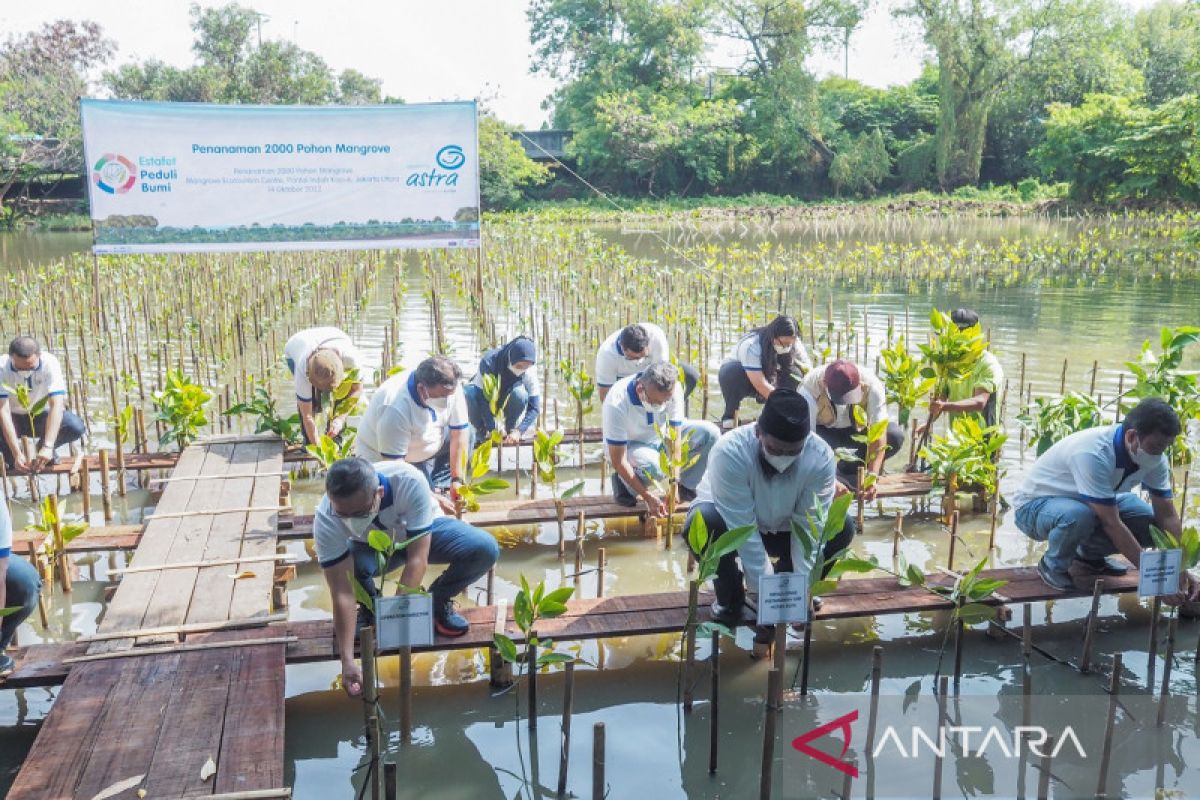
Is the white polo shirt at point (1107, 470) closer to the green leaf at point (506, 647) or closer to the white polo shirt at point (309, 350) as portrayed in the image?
the green leaf at point (506, 647)

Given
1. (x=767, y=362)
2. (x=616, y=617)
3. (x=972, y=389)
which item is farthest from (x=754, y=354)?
(x=616, y=617)

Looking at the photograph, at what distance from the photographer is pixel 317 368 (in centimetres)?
567

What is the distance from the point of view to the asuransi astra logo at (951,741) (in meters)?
3.60

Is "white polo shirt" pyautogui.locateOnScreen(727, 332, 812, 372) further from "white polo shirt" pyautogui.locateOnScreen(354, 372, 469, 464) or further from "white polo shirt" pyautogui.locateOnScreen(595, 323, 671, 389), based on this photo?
"white polo shirt" pyautogui.locateOnScreen(354, 372, 469, 464)

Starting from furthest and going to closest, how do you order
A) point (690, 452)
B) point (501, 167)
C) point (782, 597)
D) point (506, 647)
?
point (501, 167)
point (690, 452)
point (506, 647)
point (782, 597)

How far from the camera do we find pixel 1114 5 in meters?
39.8

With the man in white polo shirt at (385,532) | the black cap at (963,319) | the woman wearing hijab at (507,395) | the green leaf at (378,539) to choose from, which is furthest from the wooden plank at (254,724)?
the black cap at (963,319)

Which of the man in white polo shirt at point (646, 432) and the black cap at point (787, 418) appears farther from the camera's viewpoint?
the man in white polo shirt at point (646, 432)

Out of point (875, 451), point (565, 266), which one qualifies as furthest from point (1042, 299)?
point (875, 451)

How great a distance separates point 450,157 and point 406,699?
4.66 metres

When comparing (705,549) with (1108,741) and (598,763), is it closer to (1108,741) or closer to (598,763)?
(598,763)

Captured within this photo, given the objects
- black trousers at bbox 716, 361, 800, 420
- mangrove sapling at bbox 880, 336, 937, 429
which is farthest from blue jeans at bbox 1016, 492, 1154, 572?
black trousers at bbox 716, 361, 800, 420

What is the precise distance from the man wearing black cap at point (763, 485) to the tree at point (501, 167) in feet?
99.5

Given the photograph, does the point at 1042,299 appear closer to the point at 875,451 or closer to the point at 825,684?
the point at 875,451
